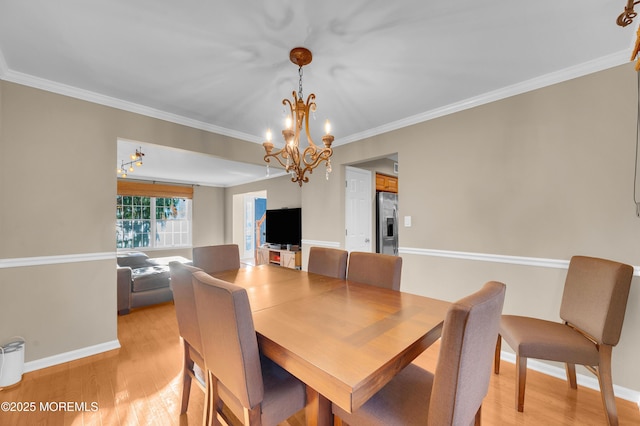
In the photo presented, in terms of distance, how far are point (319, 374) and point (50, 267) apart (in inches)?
109

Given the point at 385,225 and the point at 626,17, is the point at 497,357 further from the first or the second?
the point at 385,225

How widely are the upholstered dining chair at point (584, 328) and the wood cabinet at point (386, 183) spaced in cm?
296

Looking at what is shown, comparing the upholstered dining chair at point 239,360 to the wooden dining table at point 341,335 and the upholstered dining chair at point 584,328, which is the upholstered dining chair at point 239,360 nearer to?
the wooden dining table at point 341,335

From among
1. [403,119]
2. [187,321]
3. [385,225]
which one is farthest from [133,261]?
[403,119]

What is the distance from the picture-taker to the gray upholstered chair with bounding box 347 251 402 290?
1854mm

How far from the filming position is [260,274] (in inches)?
88.3

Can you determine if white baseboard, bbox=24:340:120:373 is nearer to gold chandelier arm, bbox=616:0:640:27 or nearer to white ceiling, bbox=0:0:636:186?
white ceiling, bbox=0:0:636:186

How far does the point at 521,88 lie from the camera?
7.26 ft

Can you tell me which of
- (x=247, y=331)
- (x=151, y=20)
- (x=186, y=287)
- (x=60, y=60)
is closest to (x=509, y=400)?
(x=247, y=331)

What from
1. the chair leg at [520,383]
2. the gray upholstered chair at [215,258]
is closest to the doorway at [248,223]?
the gray upholstered chair at [215,258]

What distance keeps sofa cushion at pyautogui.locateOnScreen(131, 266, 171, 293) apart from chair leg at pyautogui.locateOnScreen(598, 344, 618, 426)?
4.69 metres

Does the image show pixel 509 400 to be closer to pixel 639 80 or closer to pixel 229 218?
pixel 639 80

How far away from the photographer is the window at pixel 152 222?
6.28 meters

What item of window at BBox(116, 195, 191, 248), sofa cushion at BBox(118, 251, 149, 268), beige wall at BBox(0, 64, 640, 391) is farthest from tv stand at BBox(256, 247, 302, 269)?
beige wall at BBox(0, 64, 640, 391)
